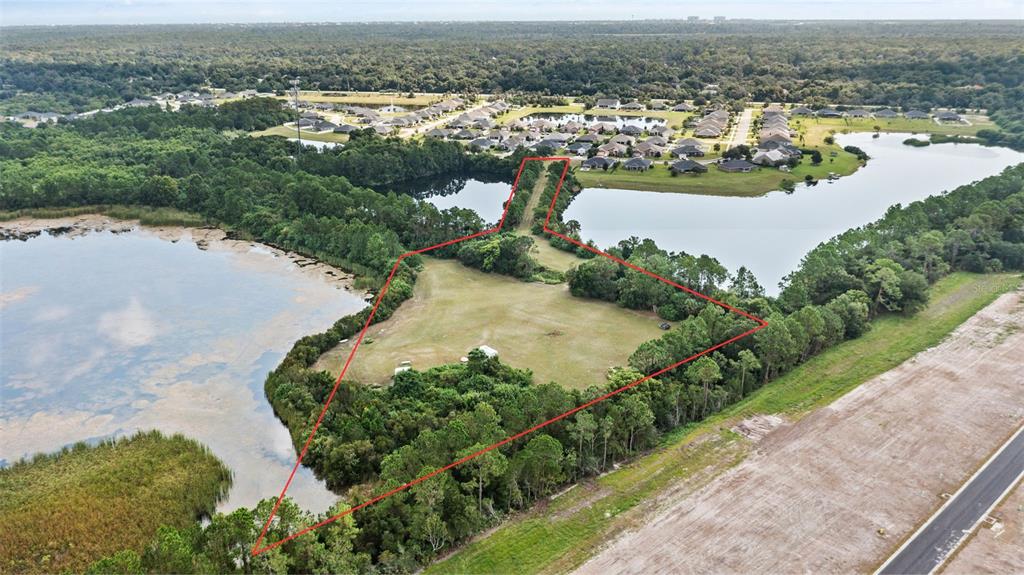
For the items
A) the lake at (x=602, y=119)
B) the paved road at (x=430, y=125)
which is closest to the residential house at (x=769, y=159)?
the lake at (x=602, y=119)

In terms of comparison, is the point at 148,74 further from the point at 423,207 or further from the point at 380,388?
the point at 380,388

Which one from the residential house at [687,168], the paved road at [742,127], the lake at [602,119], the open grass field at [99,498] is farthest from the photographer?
the lake at [602,119]

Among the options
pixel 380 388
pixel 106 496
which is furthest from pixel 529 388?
pixel 106 496

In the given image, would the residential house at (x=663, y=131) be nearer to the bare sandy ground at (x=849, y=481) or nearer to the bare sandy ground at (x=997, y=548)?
the bare sandy ground at (x=849, y=481)

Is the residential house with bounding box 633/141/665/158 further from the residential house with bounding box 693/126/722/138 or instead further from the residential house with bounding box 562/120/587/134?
the residential house with bounding box 562/120/587/134

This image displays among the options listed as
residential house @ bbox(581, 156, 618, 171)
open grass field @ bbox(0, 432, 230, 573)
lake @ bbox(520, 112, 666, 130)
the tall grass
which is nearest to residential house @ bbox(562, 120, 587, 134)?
lake @ bbox(520, 112, 666, 130)
